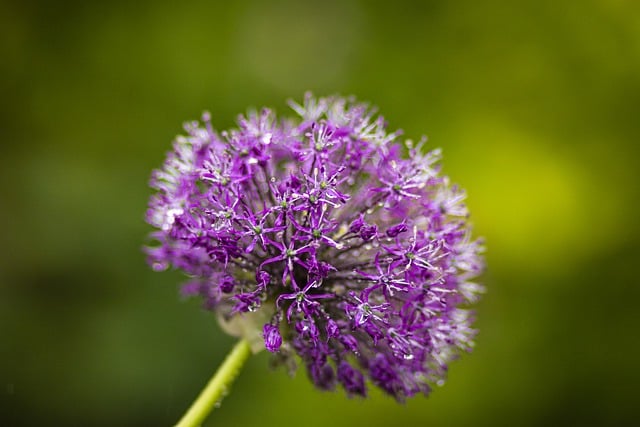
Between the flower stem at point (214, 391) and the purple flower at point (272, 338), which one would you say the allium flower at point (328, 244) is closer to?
the purple flower at point (272, 338)

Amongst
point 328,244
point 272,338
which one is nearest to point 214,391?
point 272,338

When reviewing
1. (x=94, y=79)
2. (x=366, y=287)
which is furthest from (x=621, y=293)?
(x=94, y=79)

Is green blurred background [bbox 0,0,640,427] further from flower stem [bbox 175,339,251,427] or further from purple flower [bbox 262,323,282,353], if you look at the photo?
purple flower [bbox 262,323,282,353]

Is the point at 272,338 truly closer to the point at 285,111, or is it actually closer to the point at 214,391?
the point at 214,391

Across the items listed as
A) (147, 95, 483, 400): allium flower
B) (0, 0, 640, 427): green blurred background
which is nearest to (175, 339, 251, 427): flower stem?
(147, 95, 483, 400): allium flower

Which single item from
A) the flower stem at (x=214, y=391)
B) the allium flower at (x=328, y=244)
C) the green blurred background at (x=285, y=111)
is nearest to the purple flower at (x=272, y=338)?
the allium flower at (x=328, y=244)

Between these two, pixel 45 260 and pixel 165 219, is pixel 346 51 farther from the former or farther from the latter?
pixel 165 219
